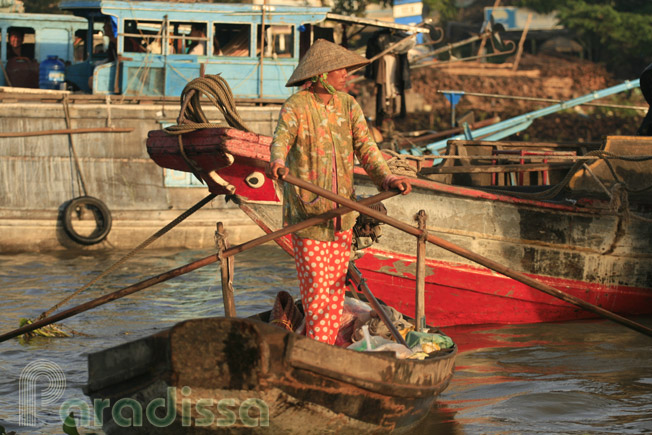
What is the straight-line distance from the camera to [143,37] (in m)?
12.3

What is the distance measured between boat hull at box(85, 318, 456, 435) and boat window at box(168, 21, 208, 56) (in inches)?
365

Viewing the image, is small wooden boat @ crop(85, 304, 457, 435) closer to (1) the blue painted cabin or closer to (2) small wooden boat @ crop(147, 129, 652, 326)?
(2) small wooden boat @ crop(147, 129, 652, 326)

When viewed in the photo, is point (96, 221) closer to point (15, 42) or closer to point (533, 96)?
point (15, 42)

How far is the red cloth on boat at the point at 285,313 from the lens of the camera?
511cm

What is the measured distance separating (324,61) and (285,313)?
1.64m

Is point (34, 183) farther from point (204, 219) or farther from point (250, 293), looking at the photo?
point (250, 293)

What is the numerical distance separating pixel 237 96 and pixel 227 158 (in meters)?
7.59

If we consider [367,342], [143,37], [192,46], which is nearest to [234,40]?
[192,46]

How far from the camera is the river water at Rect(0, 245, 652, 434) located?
5.05 metres

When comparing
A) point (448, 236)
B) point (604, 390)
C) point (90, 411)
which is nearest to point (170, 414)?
point (90, 411)

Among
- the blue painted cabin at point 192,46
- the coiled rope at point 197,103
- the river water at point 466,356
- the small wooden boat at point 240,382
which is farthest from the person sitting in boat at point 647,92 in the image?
the small wooden boat at point 240,382

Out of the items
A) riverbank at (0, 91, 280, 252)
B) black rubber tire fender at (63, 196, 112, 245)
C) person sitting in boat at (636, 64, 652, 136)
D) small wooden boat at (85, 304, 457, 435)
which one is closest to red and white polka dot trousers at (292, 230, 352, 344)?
small wooden boat at (85, 304, 457, 435)

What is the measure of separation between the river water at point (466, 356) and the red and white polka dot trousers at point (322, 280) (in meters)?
0.92

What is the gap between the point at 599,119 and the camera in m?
22.0
